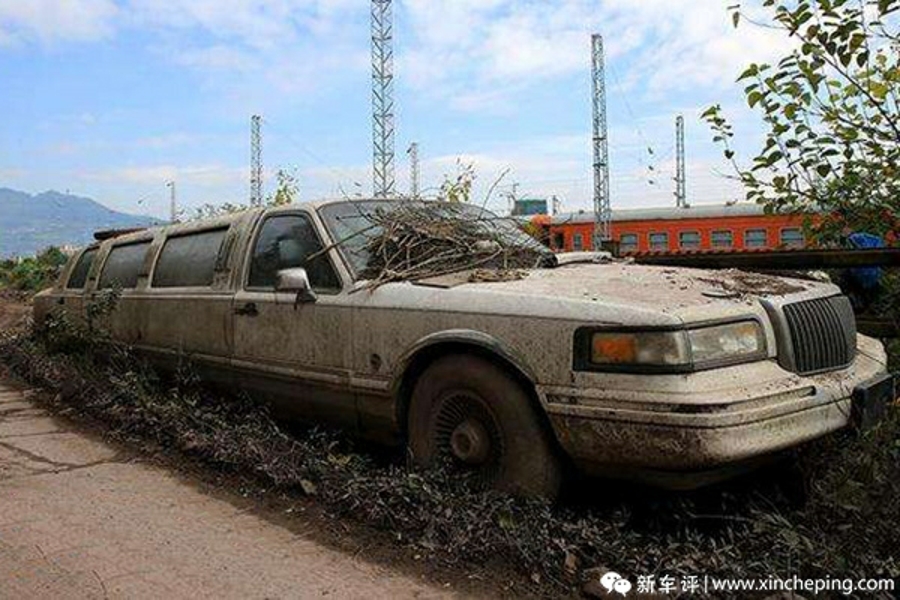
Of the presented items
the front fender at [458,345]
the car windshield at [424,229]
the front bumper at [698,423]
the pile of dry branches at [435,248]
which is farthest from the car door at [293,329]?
the front bumper at [698,423]

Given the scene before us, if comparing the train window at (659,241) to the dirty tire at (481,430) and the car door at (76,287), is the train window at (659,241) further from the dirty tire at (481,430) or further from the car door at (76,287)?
the dirty tire at (481,430)

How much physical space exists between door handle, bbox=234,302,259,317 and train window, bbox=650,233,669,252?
547 inches

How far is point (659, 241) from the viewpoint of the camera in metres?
17.7

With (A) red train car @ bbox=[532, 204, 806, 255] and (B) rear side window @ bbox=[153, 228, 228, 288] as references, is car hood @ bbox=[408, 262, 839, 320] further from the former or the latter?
(A) red train car @ bbox=[532, 204, 806, 255]

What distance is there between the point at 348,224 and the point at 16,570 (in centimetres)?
245

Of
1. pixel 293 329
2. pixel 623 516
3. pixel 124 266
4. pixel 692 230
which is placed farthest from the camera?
pixel 692 230

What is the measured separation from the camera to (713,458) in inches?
114

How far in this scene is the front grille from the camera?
11.1ft

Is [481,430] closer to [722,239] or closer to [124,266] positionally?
[124,266]

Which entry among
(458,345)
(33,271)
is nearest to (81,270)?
(458,345)

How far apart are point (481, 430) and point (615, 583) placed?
96 centimetres

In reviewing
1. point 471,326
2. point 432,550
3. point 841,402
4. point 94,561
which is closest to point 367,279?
point 471,326

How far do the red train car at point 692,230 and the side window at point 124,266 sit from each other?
30.9 feet

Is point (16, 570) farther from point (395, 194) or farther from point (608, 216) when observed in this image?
point (608, 216)
